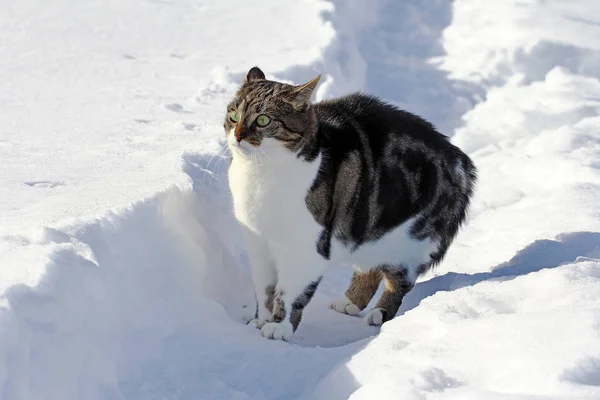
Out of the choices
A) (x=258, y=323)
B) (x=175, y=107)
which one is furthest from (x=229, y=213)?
(x=175, y=107)

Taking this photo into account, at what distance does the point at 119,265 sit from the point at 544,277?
1.69m

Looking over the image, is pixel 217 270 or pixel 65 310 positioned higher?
pixel 65 310

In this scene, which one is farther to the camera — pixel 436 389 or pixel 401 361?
pixel 401 361

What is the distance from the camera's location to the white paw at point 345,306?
418 cm

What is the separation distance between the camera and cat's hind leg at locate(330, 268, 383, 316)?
→ 13.8 ft

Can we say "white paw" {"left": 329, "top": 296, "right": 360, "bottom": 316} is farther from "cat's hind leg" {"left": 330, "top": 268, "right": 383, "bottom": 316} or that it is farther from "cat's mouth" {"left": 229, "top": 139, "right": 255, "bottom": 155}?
"cat's mouth" {"left": 229, "top": 139, "right": 255, "bottom": 155}

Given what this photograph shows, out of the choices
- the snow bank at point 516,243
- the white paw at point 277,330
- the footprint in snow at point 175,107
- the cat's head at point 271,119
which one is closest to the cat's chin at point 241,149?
the cat's head at point 271,119

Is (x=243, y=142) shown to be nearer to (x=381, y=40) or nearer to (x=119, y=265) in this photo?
(x=119, y=265)

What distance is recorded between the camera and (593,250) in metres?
3.98

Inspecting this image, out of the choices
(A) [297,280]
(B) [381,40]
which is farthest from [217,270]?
(B) [381,40]

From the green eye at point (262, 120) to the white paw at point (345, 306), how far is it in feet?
4.06

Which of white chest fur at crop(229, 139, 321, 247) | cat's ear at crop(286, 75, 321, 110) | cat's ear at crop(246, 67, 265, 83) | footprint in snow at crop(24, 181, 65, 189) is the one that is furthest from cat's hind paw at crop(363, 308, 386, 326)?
footprint in snow at crop(24, 181, 65, 189)

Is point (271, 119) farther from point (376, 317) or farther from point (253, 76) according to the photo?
point (376, 317)

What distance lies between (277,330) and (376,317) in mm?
659
